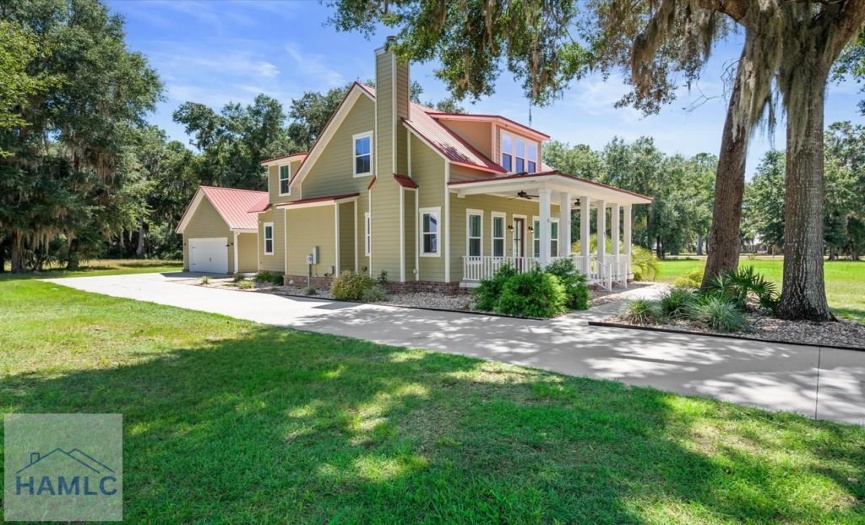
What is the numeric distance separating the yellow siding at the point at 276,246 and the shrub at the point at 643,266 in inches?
581

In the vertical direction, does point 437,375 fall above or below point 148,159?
below

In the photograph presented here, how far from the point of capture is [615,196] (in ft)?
50.2

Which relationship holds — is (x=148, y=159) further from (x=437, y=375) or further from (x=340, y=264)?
(x=437, y=375)

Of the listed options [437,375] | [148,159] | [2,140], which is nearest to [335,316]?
[437,375]

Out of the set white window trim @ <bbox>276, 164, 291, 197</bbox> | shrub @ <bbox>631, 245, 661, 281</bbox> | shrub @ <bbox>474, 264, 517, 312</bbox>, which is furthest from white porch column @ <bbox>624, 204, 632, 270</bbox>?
white window trim @ <bbox>276, 164, 291, 197</bbox>

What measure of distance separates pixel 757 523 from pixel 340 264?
47.6 ft

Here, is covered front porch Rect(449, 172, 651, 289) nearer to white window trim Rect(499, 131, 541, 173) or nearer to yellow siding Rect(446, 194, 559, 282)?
yellow siding Rect(446, 194, 559, 282)

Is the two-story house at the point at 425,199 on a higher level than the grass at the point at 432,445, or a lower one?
higher

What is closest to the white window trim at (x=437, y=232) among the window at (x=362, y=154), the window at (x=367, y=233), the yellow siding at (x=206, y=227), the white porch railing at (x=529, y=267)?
the white porch railing at (x=529, y=267)

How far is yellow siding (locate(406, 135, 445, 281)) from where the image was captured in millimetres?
14070

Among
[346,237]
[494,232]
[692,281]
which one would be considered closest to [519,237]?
[494,232]

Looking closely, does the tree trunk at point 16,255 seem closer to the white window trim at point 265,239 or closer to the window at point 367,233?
the white window trim at point 265,239

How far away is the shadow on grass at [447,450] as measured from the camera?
255cm

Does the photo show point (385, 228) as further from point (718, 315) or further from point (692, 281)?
point (718, 315)
